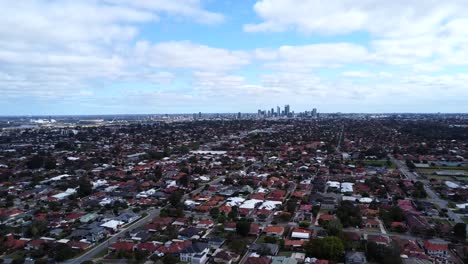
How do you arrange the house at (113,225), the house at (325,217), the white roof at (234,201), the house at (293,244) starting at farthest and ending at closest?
the white roof at (234,201) → the house at (325,217) → the house at (113,225) → the house at (293,244)

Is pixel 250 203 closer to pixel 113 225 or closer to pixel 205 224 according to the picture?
pixel 205 224

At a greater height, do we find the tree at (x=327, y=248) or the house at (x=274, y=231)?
the tree at (x=327, y=248)

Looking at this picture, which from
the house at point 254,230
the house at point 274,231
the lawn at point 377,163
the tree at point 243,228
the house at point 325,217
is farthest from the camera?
the lawn at point 377,163

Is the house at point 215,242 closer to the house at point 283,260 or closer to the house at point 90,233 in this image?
the house at point 283,260

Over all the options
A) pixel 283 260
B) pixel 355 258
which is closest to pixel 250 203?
pixel 283 260

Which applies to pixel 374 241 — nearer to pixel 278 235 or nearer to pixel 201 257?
pixel 278 235

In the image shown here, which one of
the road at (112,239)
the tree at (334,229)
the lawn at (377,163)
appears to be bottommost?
the road at (112,239)

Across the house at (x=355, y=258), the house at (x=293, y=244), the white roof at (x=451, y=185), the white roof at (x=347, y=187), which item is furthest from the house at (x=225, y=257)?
the white roof at (x=451, y=185)
